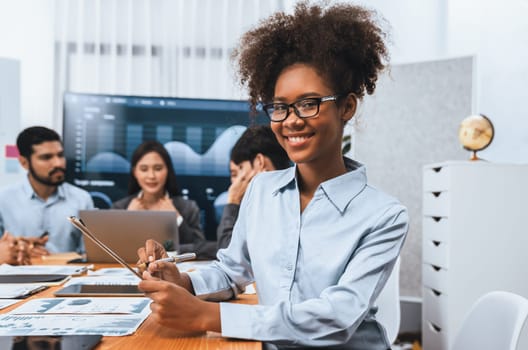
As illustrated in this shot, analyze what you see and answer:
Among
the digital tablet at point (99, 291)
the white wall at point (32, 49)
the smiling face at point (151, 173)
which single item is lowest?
the digital tablet at point (99, 291)

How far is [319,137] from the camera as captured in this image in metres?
1.04

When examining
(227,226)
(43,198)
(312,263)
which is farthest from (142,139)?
(312,263)

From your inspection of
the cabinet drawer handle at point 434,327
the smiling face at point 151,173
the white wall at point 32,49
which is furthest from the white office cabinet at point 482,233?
the white wall at point 32,49

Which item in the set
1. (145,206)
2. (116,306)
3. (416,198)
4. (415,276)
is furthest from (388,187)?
(116,306)

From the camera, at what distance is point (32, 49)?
3588mm

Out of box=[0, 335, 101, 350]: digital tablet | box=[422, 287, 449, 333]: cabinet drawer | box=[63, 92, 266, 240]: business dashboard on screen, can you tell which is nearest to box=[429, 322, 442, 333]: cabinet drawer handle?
box=[422, 287, 449, 333]: cabinet drawer

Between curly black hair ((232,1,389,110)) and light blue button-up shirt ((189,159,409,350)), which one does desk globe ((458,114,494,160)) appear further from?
light blue button-up shirt ((189,159,409,350))

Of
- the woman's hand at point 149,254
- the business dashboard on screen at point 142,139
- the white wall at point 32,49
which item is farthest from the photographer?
the white wall at point 32,49

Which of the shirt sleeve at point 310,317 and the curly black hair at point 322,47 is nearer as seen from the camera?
the shirt sleeve at point 310,317

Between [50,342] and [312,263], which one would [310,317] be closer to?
[312,263]

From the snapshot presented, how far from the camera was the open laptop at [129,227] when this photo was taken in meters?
1.64

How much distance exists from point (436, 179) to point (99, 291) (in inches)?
64.7

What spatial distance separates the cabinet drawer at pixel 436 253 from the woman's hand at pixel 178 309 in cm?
161

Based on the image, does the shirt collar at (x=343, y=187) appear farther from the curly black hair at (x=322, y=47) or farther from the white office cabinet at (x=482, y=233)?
the white office cabinet at (x=482, y=233)
